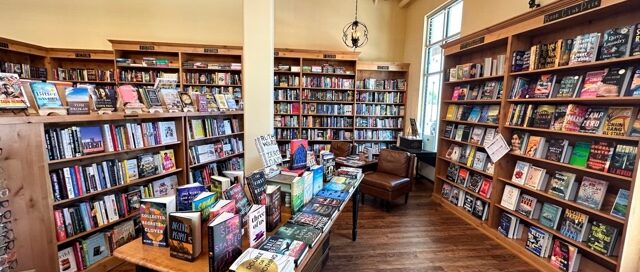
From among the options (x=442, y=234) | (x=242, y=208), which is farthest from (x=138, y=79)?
(x=442, y=234)

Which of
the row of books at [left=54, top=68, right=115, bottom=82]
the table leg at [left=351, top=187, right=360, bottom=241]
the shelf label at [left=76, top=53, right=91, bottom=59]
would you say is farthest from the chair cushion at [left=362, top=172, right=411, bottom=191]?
the shelf label at [left=76, top=53, right=91, bottom=59]

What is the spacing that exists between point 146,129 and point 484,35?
393 cm

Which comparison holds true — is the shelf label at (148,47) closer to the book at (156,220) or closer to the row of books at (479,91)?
the book at (156,220)

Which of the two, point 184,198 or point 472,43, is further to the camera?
point 472,43

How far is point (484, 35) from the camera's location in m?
3.30

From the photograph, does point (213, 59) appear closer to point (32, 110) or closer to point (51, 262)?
point (32, 110)

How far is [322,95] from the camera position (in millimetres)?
5801

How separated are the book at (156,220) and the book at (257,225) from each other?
0.41m

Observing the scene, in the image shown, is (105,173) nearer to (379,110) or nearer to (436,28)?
(379,110)

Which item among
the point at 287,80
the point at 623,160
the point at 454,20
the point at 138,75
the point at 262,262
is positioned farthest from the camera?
the point at 287,80

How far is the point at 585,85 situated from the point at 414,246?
2158mm

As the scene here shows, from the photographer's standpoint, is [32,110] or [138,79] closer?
[32,110]

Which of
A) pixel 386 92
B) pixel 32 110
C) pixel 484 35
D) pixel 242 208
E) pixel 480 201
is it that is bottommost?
pixel 480 201

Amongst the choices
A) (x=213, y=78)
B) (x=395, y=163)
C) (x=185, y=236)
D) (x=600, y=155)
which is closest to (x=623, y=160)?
(x=600, y=155)
